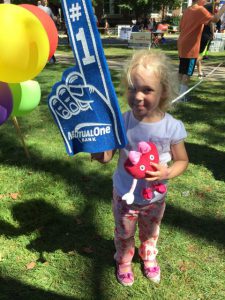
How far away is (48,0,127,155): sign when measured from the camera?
5.03ft

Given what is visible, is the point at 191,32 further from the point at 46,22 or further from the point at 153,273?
the point at 153,273

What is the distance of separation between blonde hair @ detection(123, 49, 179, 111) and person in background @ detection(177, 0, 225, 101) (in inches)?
178

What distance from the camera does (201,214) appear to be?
3.19 m

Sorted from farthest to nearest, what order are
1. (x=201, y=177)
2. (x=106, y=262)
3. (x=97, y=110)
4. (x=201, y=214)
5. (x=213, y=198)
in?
(x=201, y=177), (x=213, y=198), (x=201, y=214), (x=106, y=262), (x=97, y=110)

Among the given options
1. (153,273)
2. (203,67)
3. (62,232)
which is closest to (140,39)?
(203,67)

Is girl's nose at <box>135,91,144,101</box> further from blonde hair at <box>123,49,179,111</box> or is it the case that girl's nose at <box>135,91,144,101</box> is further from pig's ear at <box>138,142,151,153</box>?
pig's ear at <box>138,142,151,153</box>

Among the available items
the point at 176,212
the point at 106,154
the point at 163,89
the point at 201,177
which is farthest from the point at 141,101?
the point at 201,177

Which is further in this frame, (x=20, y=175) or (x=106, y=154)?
(x=20, y=175)

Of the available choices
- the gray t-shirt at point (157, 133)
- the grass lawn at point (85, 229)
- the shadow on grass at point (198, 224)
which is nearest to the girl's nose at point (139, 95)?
Result: the gray t-shirt at point (157, 133)

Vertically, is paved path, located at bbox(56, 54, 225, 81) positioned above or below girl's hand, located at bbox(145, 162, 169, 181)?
below

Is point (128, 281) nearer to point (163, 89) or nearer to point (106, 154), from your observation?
point (106, 154)

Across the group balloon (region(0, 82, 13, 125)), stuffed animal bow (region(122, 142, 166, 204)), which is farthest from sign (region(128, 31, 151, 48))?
stuffed animal bow (region(122, 142, 166, 204))

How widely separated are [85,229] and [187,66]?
419 centimetres

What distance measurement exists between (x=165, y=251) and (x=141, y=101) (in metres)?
1.44
